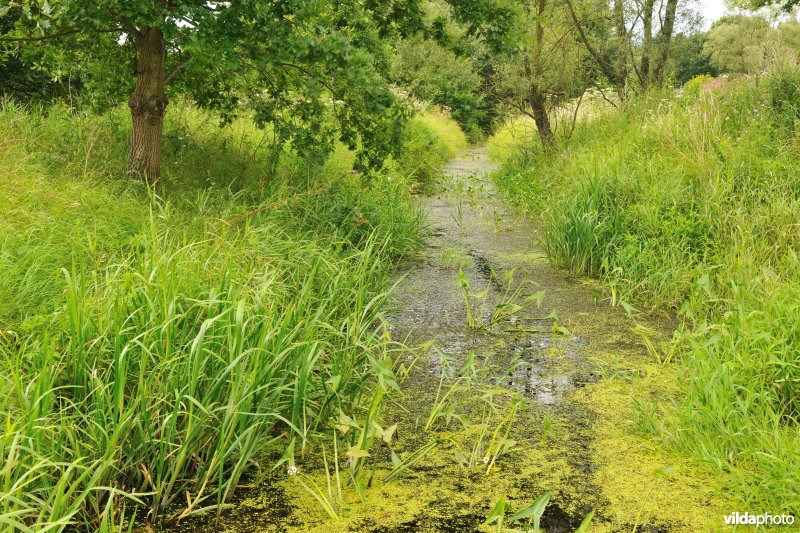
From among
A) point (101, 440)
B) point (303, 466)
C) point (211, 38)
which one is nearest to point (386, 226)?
point (211, 38)

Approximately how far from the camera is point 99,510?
226 cm

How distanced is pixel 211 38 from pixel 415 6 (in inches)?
72.0

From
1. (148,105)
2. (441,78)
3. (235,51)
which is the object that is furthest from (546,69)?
(148,105)

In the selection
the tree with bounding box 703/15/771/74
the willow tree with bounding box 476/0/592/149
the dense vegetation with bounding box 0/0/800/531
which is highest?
the tree with bounding box 703/15/771/74

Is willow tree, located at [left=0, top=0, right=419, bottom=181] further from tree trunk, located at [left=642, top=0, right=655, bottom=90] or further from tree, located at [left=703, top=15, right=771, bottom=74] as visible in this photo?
tree, located at [left=703, top=15, right=771, bottom=74]

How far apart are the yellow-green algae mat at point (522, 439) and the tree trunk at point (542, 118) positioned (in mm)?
5150

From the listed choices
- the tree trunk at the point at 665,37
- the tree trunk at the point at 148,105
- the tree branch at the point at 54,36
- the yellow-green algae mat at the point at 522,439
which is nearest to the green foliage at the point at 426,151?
the tree trunk at the point at 148,105

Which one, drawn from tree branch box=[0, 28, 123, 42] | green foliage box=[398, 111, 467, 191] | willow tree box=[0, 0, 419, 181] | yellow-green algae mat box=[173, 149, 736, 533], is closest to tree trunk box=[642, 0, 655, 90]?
green foliage box=[398, 111, 467, 191]

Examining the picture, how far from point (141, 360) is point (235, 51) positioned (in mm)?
3296

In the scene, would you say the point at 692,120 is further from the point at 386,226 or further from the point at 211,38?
the point at 211,38

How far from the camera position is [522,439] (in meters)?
2.86

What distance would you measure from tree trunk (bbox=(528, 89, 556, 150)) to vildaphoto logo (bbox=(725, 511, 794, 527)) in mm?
7530

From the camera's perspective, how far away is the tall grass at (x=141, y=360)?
2.20 meters

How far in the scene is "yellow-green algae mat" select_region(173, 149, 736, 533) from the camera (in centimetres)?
235
